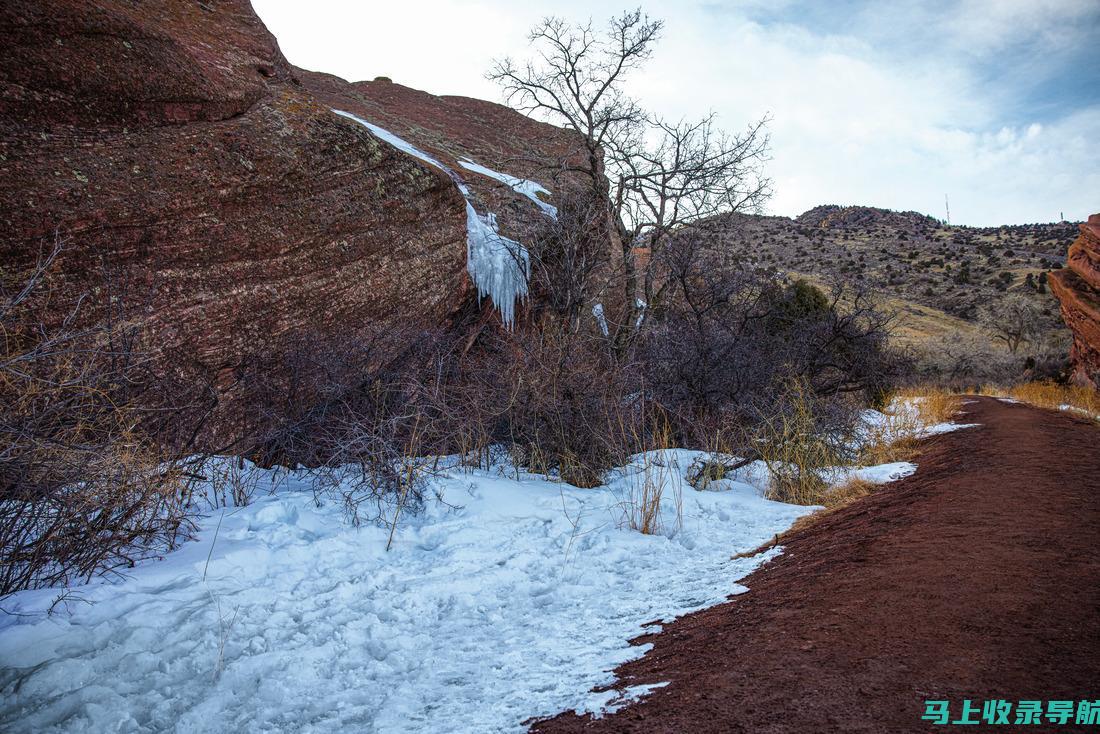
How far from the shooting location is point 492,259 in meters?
9.85

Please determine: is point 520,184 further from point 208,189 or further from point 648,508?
point 648,508

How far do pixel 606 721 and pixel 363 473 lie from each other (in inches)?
129

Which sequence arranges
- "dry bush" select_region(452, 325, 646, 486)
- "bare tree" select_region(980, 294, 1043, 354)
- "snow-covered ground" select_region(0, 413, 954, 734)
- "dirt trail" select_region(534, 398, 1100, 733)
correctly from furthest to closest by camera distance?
"bare tree" select_region(980, 294, 1043, 354)
"dry bush" select_region(452, 325, 646, 486)
"snow-covered ground" select_region(0, 413, 954, 734)
"dirt trail" select_region(534, 398, 1100, 733)

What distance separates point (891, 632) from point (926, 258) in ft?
182

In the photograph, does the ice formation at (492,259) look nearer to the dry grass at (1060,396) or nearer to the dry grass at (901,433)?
the dry grass at (901,433)

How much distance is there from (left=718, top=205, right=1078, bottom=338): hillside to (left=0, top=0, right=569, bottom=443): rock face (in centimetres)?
2927

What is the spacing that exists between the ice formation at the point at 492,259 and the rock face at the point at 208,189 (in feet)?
1.42

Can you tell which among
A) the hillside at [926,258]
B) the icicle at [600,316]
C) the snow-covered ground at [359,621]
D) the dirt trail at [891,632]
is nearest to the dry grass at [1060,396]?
the icicle at [600,316]

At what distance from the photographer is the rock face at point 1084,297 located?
16.5 meters

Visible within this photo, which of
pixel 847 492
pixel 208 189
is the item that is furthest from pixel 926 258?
pixel 208 189

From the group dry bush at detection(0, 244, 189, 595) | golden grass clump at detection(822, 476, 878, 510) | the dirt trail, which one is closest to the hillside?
golden grass clump at detection(822, 476, 878, 510)

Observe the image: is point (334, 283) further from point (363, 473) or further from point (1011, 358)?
point (1011, 358)

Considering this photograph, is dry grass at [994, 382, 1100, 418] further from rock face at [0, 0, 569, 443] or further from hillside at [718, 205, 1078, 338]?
hillside at [718, 205, 1078, 338]

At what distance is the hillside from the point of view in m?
38.8
